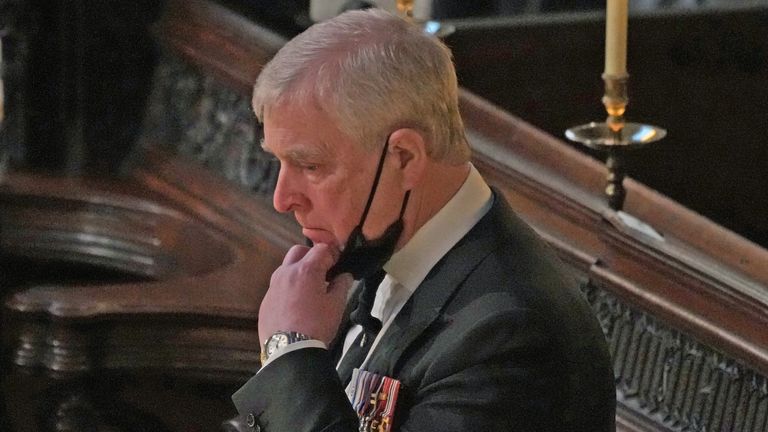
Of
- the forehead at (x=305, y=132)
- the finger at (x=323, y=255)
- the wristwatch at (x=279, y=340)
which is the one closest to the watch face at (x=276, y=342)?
the wristwatch at (x=279, y=340)

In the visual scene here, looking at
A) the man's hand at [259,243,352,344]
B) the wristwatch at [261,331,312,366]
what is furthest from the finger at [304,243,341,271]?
the wristwatch at [261,331,312,366]

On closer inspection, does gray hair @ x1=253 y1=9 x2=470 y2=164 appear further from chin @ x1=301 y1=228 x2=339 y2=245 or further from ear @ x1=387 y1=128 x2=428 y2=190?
chin @ x1=301 y1=228 x2=339 y2=245

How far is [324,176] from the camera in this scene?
1644 mm

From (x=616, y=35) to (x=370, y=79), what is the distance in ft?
3.43

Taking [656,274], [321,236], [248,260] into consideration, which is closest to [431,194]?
[321,236]

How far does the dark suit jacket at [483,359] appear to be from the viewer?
1518 mm

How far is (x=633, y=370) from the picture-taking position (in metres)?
2.53

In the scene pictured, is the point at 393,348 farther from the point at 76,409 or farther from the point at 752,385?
the point at 76,409

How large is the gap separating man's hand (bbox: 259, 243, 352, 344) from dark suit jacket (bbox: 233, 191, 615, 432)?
0.05 metres

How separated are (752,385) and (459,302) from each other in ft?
3.01

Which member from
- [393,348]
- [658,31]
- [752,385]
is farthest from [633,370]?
[658,31]

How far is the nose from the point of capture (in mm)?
1661

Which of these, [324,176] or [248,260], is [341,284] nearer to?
[324,176]

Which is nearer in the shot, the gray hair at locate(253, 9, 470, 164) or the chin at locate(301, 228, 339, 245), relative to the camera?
the gray hair at locate(253, 9, 470, 164)
